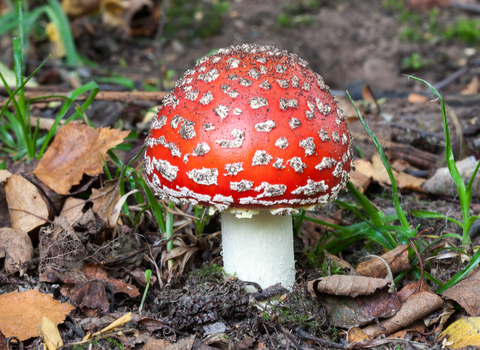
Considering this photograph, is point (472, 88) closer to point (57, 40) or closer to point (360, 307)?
point (360, 307)

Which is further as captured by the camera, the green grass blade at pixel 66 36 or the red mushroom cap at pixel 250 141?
the green grass blade at pixel 66 36

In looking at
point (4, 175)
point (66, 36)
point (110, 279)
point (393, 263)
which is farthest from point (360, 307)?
point (66, 36)

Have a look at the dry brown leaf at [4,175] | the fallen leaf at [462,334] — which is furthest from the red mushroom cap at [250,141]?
the dry brown leaf at [4,175]

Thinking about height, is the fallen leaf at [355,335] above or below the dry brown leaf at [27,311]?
below

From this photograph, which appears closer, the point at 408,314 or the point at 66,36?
the point at 408,314

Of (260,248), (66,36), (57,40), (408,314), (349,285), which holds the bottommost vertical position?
(408,314)

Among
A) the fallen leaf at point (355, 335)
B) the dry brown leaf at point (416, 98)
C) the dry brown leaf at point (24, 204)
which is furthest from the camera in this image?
the dry brown leaf at point (416, 98)

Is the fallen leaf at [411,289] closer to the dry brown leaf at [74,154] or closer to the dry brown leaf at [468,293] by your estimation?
the dry brown leaf at [468,293]
